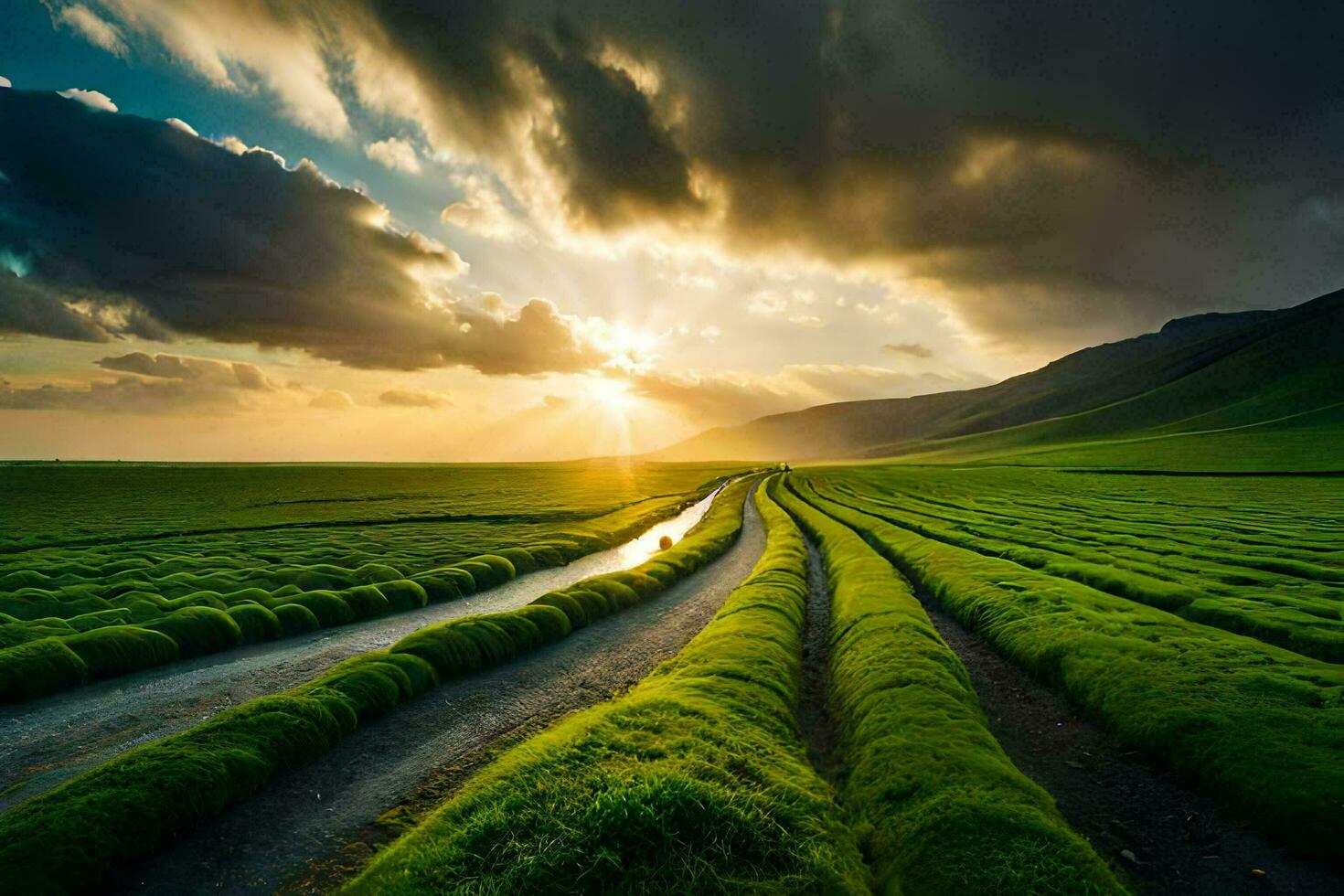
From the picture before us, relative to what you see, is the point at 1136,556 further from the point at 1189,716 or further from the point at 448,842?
the point at 448,842

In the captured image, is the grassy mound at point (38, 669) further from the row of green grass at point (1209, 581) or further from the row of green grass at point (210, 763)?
the row of green grass at point (1209, 581)

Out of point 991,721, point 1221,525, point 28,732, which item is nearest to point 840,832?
point 991,721

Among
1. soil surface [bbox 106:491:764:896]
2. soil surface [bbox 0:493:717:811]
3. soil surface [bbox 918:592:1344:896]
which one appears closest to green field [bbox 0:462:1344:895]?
soil surface [bbox 918:592:1344:896]

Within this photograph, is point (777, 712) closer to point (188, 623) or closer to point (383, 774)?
point (383, 774)

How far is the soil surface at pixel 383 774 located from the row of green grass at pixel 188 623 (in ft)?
54.4

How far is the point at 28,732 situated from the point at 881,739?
32.5 m

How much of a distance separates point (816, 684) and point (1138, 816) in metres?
12.4

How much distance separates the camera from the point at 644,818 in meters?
12.6

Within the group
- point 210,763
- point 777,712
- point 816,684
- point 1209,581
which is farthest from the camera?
point 1209,581

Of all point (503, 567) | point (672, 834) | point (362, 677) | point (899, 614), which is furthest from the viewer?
point (503, 567)

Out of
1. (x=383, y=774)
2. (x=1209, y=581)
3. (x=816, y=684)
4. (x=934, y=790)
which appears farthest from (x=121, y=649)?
(x=1209, y=581)

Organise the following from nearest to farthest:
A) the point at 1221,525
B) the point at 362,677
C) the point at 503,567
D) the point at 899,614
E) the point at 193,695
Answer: the point at 362,677, the point at 193,695, the point at 899,614, the point at 503,567, the point at 1221,525

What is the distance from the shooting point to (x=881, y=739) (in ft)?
61.1

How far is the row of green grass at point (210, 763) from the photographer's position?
46.5 ft
